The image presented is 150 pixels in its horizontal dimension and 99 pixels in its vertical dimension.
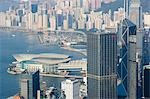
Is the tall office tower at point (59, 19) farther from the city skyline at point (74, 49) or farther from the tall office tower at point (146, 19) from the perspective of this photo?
the tall office tower at point (146, 19)

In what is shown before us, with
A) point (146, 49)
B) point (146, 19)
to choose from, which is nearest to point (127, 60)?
point (146, 49)

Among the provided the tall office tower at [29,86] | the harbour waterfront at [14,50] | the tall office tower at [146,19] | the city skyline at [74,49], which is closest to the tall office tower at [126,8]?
the city skyline at [74,49]

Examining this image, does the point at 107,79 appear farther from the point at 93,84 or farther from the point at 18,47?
the point at 18,47

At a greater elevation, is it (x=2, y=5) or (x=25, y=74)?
(x=2, y=5)

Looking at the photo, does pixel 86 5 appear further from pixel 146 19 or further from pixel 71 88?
pixel 71 88

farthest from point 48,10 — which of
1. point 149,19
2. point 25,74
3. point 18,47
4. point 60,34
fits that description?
point 25,74

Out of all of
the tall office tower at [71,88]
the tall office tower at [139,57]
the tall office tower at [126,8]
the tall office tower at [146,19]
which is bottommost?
the tall office tower at [71,88]
